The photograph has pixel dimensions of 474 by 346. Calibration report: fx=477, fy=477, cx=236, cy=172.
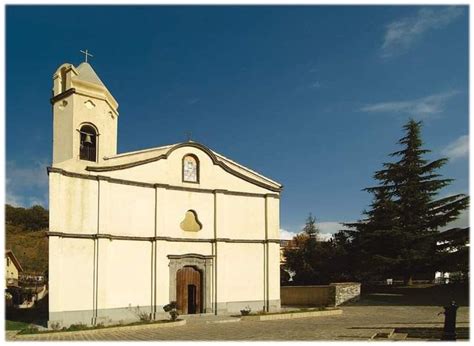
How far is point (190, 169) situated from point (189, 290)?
5334mm

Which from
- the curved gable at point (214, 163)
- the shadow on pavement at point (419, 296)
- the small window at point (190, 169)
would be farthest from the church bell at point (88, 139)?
the shadow on pavement at point (419, 296)

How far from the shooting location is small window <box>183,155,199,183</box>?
2130 cm

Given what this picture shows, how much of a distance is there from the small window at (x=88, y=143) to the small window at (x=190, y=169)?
403 cm

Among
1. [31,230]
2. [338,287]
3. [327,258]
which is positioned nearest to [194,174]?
[338,287]

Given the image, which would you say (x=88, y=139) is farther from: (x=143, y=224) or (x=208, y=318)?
(x=208, y=318)

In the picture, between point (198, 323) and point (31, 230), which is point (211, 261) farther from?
point (31, 230)

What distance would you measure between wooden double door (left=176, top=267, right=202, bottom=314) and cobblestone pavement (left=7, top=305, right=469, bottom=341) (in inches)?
48.0

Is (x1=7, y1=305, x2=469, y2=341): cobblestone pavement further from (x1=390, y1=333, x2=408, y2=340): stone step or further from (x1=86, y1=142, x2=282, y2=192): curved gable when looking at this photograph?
(x1=86, y1=142, x2=282, y2=192): curved gable

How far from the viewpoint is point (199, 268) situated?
69.0 ft

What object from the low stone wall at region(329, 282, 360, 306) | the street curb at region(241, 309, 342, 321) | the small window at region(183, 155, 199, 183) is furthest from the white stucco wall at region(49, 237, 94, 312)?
the low stone wall at region(329, 282, 360, 306)

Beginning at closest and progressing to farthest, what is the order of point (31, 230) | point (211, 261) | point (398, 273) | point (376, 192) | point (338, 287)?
1. point (211, 261)
2. point (338, 287)
3. point (398, 273)
4. point (376, 192)
5. point (31, 230)

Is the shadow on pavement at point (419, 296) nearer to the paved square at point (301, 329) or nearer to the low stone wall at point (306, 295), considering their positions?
the low stone wall at point (306, 295)

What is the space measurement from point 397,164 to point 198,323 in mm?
16086

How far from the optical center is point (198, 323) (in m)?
18.2
